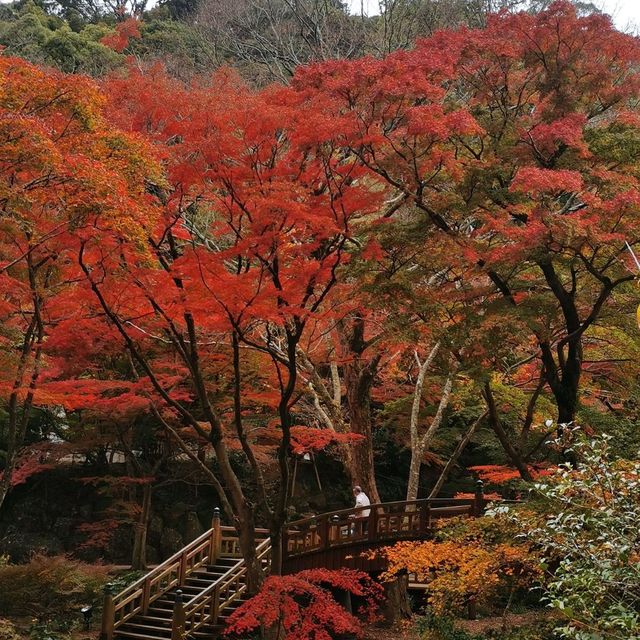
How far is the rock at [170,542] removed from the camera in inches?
797

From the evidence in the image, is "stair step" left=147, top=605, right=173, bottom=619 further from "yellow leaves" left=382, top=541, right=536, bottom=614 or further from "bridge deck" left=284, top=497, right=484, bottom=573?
"yellow leaves" left=382, top=541, right=536, bottom=614

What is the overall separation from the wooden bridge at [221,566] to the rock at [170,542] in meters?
5.12

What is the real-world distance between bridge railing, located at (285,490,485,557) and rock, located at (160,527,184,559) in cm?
697

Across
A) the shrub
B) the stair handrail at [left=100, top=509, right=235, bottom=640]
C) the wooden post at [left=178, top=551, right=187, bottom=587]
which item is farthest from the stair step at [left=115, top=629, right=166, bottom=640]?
the shrub

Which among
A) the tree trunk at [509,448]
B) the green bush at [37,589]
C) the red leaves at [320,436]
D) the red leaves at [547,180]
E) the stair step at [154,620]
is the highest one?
the red leaves at [547,180]

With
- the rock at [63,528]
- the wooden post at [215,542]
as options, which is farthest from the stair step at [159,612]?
the rock at [63,528]

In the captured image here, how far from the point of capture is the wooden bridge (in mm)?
12797

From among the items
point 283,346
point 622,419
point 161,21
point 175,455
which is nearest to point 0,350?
point 283,346

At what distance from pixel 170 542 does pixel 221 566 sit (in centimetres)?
623

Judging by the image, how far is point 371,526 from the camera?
14336mm

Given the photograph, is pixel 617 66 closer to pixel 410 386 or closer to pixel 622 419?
pixel 622 419

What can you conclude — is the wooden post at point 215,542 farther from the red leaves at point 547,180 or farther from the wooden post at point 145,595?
the red leaves at point 547,180

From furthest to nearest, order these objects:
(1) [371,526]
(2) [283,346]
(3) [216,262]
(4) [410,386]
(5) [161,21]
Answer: (5) [161,21], (4) [410,386], (2) [283,346], (1) [371,526], (3) [216,262]

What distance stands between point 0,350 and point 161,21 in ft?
86.3
